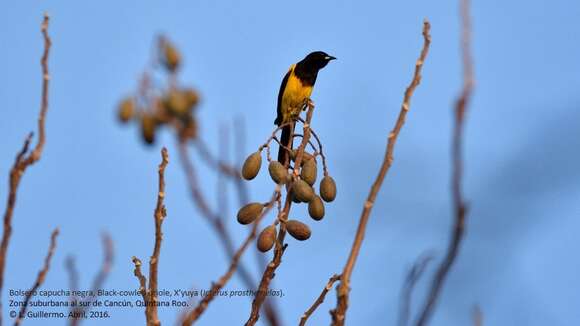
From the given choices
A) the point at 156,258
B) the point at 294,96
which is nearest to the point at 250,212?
the point at 156,258

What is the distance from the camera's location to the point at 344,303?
1553 millimetres

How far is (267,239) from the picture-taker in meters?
2.59

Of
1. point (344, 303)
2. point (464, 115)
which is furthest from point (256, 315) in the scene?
point (464, 115)

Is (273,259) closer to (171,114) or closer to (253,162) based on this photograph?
(253,162)

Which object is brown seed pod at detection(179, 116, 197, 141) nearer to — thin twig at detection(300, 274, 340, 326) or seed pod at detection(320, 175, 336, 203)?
thin twig at detection(300, 274, 340, 326)

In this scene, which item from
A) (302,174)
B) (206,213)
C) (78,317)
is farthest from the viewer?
(302,174)

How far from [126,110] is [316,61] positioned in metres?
6.29

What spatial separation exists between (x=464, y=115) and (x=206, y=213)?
455 mm

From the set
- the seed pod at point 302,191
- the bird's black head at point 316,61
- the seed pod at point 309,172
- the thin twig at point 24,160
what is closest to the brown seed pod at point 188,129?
the thin twig at point 24,160

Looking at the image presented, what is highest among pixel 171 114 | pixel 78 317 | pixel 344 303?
pixel 171 114

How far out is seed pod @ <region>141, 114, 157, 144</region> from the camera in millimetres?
1562

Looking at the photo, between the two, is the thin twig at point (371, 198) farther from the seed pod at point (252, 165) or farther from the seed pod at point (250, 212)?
the seed pod at point (252, 165)

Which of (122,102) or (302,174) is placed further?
(302,174)

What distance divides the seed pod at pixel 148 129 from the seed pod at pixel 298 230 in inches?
46.8
